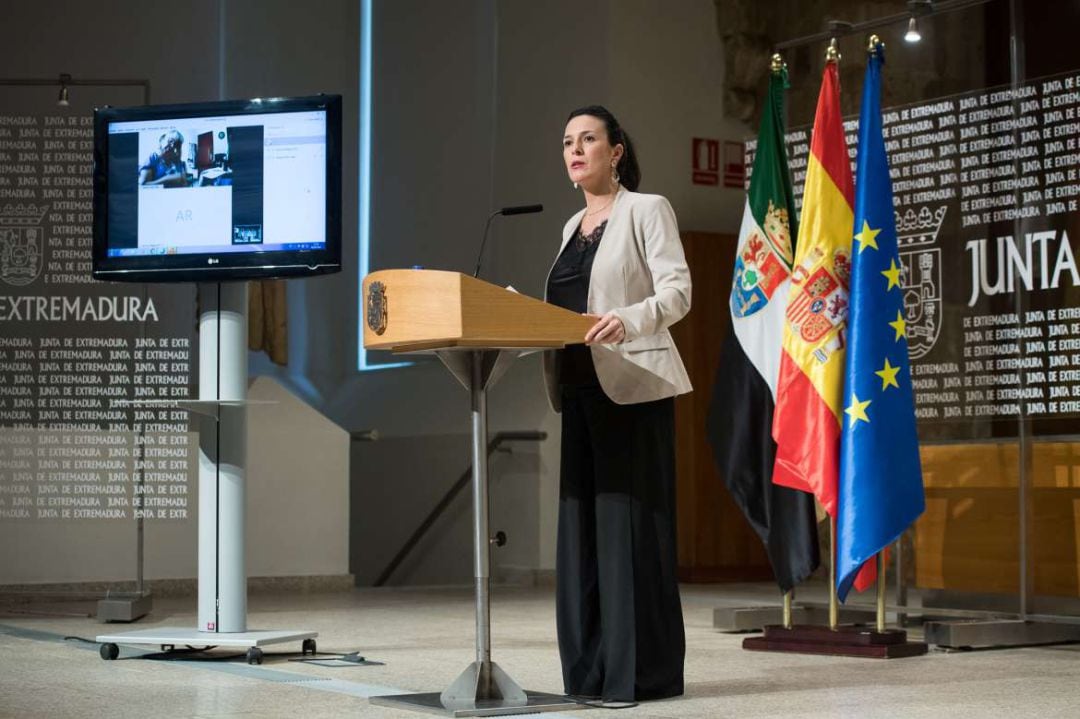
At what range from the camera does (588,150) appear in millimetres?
3625

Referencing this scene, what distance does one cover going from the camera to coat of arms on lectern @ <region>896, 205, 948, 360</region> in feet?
18.0

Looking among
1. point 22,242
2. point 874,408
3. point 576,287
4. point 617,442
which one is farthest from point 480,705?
point 22,242

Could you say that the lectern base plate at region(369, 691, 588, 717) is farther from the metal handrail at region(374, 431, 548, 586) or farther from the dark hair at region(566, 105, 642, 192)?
the metal handrail at region(374, 431, 548, 586)

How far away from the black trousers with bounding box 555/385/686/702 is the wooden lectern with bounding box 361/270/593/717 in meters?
0.16

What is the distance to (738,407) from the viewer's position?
537 centimetres

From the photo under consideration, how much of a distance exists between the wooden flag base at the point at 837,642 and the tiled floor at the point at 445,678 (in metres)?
0.08

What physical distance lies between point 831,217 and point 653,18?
445cm

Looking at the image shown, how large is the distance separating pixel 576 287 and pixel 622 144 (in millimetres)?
368

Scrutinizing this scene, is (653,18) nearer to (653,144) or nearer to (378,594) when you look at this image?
(653,144)

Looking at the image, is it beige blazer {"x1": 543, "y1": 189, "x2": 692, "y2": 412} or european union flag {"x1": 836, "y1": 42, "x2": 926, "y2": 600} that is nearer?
beige blazer {"x1": 543, "y1": 189, "x2": 692, "y2": 412}

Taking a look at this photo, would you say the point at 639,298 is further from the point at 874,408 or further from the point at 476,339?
the point at 874,408

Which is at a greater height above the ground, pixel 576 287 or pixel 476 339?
pixel 576 287

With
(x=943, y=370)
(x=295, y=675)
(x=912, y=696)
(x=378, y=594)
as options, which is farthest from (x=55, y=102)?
(x=912, y=696)

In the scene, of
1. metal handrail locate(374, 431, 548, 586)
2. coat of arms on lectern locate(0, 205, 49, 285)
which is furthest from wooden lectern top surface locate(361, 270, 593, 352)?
metal handrail locate(374, 431, 548, 586)
